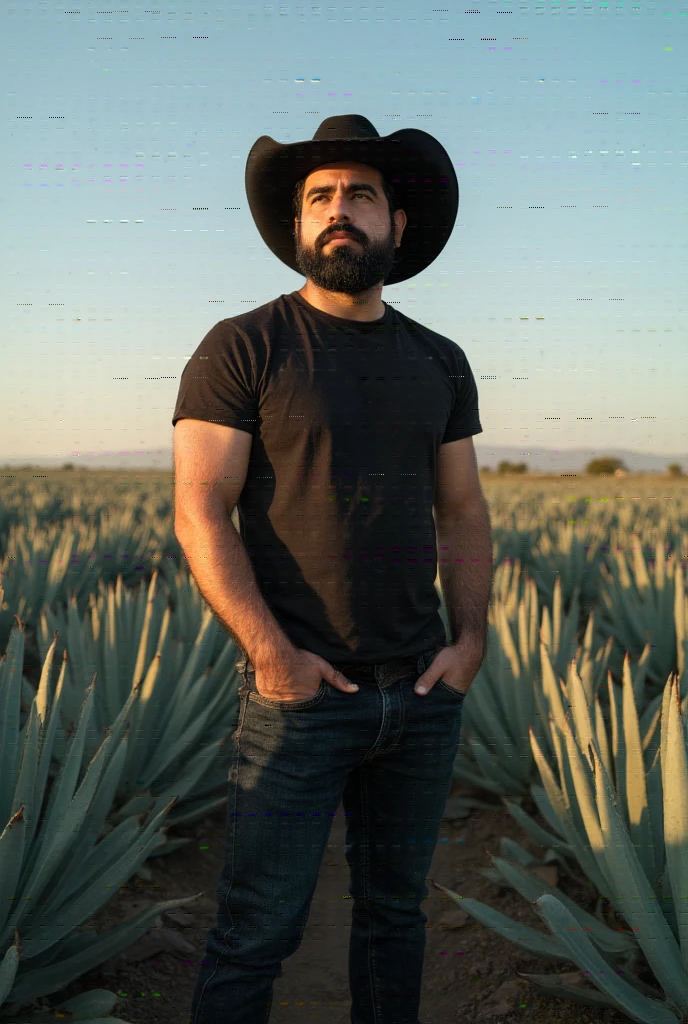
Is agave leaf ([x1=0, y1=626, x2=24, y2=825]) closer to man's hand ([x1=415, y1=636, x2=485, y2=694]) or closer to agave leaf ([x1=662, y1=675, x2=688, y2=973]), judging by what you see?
man's hand ([x1=415, y1=636, x2=485, y2=694])

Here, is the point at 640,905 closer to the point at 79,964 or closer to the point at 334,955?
the point at 334,955

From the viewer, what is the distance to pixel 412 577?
1.74m

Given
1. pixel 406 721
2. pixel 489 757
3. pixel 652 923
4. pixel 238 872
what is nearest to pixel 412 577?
pixel 406 721

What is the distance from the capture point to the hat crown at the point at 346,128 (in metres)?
1.94

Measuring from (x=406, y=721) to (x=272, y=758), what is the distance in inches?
11.0

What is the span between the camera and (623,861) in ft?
5.90

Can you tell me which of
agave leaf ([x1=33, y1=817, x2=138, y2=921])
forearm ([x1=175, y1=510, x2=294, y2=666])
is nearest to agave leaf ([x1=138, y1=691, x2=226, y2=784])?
agave leaf ([x1=33, y1=817, x2=138, y2=921])

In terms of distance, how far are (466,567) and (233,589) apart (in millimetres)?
634

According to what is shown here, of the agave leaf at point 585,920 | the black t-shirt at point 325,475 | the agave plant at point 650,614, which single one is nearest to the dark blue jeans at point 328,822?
the black t-shirt at point 325,475

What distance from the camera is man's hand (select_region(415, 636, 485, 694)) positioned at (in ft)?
5.70

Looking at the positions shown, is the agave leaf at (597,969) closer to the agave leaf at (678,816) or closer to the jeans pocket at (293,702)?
the agave leaf at (678,816)

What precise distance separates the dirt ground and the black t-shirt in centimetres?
104

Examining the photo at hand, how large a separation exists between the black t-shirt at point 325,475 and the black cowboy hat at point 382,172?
0.41 metres

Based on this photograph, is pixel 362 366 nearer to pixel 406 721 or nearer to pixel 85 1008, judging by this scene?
pixel 406 721
